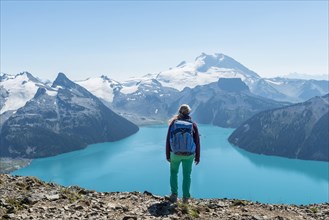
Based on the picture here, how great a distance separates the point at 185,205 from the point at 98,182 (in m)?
183

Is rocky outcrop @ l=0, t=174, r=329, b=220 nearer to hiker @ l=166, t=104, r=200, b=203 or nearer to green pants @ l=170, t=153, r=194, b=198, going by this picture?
green pants @ l=170, t=153, r=194, b=198

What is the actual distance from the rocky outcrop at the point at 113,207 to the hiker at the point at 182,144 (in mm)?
1104

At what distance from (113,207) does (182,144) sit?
402 cm

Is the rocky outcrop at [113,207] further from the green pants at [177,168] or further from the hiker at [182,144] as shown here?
the hiker at [182,144]

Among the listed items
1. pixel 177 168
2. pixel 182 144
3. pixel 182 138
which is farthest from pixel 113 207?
pixel 182 138

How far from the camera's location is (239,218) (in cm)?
1662

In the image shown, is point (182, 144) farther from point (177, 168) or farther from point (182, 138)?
point (177, 168)

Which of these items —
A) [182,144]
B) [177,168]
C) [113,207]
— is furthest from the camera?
[177,168]

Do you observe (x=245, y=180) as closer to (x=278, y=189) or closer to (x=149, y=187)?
(x=278, y=189)

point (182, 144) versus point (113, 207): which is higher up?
point (182, 144)

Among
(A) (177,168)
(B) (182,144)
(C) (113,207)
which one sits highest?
(B) (182,144)

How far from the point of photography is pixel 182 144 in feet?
57.4

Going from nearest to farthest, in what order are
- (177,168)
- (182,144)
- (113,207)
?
→ (113,207), (182,144), (177,168)

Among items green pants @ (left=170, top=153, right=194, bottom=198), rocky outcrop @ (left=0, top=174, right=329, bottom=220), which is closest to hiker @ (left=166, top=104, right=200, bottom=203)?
green pants @ (left=170, top=153, right=194, bottom=198)
